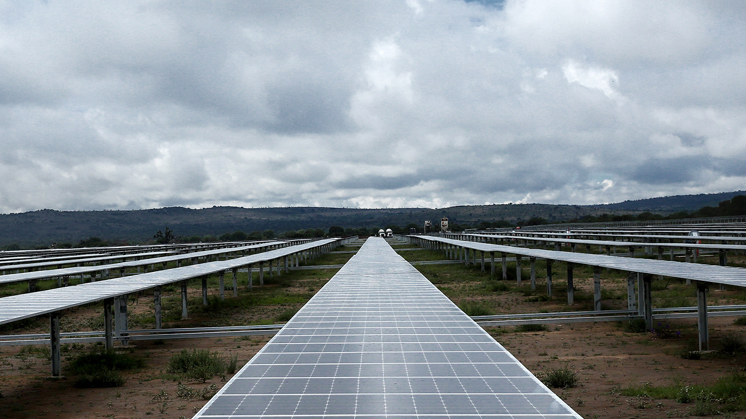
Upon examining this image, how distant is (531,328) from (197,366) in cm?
975

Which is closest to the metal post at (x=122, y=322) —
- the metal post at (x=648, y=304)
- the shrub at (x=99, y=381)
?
the shrub at (x=99, y=381)

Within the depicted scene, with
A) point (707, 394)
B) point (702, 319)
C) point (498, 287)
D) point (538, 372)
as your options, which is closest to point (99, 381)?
point (538, 372)

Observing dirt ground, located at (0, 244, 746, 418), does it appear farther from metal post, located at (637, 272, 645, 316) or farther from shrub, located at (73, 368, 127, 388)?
metal post, located at (637, 272, 645, 316)

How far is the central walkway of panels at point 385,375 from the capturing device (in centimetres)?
582

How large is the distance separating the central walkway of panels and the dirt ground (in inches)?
83.5

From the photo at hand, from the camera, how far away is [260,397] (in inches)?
246

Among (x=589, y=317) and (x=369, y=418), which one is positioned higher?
(x=369, y=418)

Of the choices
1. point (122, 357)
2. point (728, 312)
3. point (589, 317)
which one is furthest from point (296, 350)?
point (728, 312)

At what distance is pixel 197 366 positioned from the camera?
11656 mm

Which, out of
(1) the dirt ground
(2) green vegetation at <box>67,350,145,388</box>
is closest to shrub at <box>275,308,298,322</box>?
(1) the dirt ground

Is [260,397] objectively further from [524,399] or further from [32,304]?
[32,304]

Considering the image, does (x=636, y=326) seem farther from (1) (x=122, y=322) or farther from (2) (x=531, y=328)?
(1) (x=122, y=322)

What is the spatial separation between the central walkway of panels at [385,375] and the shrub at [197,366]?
6.98ft

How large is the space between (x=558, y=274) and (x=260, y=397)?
29.8 meters
